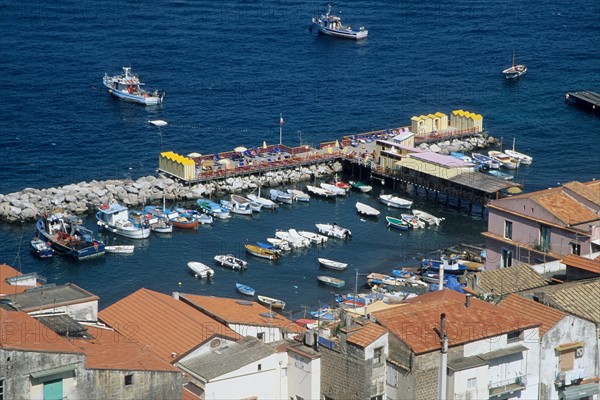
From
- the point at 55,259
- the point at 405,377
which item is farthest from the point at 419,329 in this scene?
the point at 55,259

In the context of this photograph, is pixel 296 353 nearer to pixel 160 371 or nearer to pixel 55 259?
pixel 160 371

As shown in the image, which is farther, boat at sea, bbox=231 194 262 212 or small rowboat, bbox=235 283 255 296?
boat at sea, bbox=231 194 262 212

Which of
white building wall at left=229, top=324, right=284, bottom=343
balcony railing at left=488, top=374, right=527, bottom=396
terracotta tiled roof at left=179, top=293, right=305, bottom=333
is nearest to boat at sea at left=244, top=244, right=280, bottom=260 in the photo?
terracotta tiled roof at left=179, top=293, right=305, bottom=333

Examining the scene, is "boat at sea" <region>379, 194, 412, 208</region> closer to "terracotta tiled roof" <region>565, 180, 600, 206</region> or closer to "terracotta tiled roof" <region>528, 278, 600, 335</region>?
"terracotta tiled roof" <region>565, 180, 600, 206</region>

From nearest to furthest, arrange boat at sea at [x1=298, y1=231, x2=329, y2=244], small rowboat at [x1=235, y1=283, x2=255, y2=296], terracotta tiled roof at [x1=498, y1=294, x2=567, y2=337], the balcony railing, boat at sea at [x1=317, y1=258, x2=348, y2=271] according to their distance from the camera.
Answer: the balcony railing < terracotta tiled roof at [x1=498, y1=294, x2=567, y2=337] < small rowboat at [x1=235, y1=283, x2=255, y2=296] < boat at sea at [x1=317, y1=258, x2=348, y2=271] < boat at sea at [x1=298, y1=231, x2=329, y2=244]

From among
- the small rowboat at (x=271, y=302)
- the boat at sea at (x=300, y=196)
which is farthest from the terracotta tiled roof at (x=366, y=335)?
the boat at sea at (x=300, y=196)

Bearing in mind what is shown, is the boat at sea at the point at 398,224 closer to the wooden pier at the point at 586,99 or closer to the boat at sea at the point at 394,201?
the boat at sea at the point at 394,201

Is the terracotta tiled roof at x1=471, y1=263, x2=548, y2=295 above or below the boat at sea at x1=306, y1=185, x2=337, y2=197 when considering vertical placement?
above

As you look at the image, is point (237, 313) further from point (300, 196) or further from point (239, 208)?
point (300, 196)
